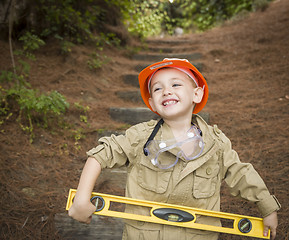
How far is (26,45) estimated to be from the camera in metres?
4.75

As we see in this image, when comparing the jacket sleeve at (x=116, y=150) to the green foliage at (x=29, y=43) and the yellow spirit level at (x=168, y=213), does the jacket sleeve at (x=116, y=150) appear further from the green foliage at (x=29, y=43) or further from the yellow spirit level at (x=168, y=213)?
the green foliage at (x=29, y=43)

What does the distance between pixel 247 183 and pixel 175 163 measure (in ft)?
1.47

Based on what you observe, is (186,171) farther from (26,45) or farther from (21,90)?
(26,45)

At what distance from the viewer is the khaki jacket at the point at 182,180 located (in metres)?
1.52

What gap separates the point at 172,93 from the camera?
1.64m

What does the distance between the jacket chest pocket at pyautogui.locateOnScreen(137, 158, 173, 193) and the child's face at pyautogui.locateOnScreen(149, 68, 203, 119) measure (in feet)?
1.11

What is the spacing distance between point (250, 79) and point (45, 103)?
12.2 feet

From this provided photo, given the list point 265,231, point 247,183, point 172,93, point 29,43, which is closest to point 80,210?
point 172,93

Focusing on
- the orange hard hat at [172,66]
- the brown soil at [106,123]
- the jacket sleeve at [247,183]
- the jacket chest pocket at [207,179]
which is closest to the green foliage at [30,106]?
the brown soil at [106,123]

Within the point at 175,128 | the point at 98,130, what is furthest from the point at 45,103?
the point at 175,128

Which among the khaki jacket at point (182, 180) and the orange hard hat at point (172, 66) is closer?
the khaki jacket at point (182, 180)

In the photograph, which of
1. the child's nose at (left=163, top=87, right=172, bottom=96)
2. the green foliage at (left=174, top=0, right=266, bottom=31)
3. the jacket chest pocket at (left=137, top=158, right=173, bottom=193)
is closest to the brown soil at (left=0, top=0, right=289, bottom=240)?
the jacket chest pocket at (left=137, top=158, right=173, bottom=193)

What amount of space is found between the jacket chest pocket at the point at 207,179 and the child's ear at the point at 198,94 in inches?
16.4

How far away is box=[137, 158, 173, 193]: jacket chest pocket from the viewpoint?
155cm
